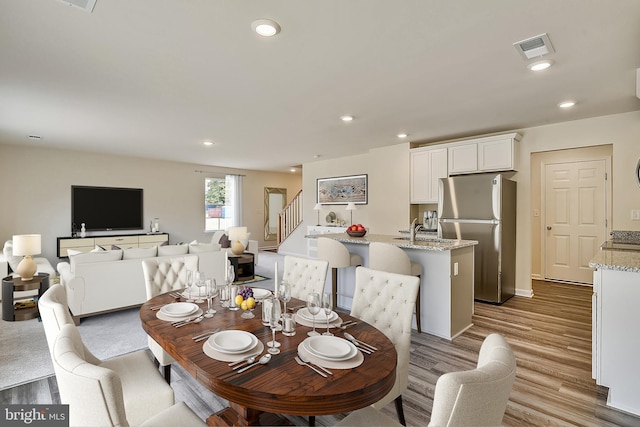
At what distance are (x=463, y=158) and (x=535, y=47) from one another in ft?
8.94

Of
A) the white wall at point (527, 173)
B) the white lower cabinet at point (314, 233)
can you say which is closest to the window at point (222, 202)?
the white lower cabinet at point (314, 233)

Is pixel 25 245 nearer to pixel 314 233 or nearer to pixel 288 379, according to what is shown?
pixel 288 379

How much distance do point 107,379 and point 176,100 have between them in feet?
10.8

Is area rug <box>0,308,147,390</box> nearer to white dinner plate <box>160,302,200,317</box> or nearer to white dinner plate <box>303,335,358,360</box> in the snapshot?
white dinner plate <box>160,302,200,317</box>

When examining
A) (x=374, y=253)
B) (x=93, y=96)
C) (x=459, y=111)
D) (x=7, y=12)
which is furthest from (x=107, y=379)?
(x=459, y=111)

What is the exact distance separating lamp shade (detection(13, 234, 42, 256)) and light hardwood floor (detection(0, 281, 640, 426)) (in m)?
2.20

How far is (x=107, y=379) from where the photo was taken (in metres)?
0.89

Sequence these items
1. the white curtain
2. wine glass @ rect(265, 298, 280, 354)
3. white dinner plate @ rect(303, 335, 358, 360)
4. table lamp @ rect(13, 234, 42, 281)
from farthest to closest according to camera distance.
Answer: the white curtain → table lamp @ rect(13, 234, 42, 281) → wine glass @ rect(265, 298, 280, 354) → white dinner plate @ rect(303, 335, 358, 360)

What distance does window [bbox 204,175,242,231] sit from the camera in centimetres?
893

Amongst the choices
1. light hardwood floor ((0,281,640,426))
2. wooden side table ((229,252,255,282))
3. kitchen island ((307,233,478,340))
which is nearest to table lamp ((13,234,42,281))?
light hardwood floor ((0,281,640,426))

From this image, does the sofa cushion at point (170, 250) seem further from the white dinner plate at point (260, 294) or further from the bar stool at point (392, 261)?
the bar stool at point (392, 261)

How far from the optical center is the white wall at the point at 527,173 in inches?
154

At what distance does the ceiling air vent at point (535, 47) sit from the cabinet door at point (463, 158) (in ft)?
8.12

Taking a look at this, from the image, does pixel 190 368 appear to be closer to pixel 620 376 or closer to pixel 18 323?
pixel 620 376
